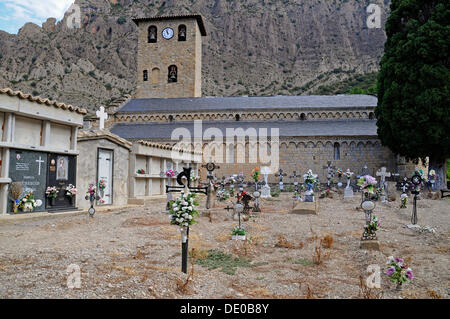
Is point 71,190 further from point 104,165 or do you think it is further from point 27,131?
point 27,131

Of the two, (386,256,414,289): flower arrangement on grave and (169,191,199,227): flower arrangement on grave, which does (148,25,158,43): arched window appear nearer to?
(169,191,199,227): flower arrangement on grave

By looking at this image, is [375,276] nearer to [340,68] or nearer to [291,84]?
[291,84]

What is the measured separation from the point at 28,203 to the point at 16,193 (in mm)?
459

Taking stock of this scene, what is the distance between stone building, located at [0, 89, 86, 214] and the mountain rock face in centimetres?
5793

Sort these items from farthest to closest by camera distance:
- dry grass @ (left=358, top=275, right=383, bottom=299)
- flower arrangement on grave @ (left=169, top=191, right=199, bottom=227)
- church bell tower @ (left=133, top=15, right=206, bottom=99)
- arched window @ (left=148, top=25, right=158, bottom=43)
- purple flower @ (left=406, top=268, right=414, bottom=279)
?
arched window @ (left=148, top=25, right=158, bottom=43) < church bell tower @ (left=133, top=15, right=206, bottom=99) < flower arrangement on grave @ (left=169, top=191, right=199, bottom=227) < purple flower @ (left=406, top=268, right=414, bottom=279) < dry grass @ (left=358, top=275, right=383, bottom=299)

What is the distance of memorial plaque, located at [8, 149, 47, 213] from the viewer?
30.5ft

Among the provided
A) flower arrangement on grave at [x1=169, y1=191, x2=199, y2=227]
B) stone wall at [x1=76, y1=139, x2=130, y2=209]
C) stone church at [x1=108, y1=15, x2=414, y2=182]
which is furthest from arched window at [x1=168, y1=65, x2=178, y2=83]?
flower arrangement on grave at [x1=169, y1=191, x2=199, y2=227]

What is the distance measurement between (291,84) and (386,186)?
64582mm

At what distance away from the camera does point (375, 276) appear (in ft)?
16.4

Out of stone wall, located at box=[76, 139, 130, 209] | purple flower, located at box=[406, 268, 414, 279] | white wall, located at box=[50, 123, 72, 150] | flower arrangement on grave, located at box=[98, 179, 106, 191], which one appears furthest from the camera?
flower arrangement on grave, located at box=[98, 179, 106, 191]

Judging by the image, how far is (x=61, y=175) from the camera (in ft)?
35.4

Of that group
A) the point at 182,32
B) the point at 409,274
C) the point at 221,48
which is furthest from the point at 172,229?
the point at 221,48

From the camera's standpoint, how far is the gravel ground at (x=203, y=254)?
441 centimetres

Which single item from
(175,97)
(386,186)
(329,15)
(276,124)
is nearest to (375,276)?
(386,186)
